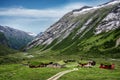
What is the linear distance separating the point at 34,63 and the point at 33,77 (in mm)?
49826

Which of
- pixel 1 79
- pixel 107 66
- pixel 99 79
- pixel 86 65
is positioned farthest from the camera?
pixel 86 65

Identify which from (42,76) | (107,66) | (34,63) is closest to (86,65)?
(107,66)

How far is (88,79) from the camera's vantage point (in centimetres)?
9188

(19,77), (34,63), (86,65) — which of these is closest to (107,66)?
(86,65)

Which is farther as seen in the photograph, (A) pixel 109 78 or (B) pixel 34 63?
(B) pixel 34 63

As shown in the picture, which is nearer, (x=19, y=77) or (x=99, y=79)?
(x=99, y=79)

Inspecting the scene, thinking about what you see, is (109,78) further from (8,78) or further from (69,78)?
(8,78)

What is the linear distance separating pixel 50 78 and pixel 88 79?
547 inches

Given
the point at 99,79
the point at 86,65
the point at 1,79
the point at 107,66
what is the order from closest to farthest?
the point at 99,79
the point at 1,79
the point at 107,66
the point at 86,65

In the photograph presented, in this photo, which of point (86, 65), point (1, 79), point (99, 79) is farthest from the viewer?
point (86, 65)

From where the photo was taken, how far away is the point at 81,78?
94.2m

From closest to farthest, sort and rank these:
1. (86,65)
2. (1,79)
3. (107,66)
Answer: (1,79)
(107,66)
(86,65)

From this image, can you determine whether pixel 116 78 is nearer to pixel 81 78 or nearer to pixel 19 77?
pixel 81 78

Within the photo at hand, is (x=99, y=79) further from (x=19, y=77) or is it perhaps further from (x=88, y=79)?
(x=19, y=77)
